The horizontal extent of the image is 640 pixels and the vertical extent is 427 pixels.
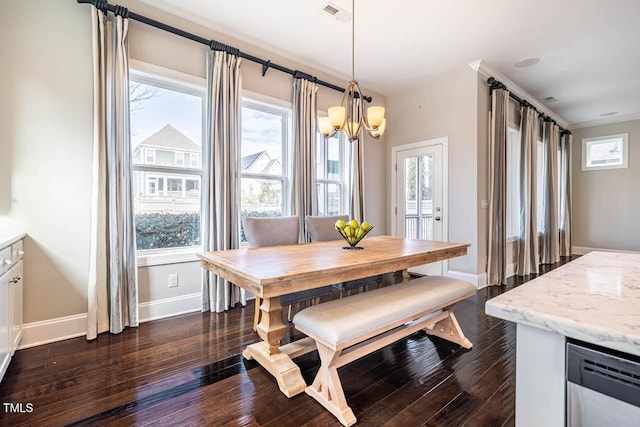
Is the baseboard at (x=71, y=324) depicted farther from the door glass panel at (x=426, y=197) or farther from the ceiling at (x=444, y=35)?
the door glass panel at (x=426, y=197)

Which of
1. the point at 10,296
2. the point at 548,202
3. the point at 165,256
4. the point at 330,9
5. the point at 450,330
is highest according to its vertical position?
the point at 330,9

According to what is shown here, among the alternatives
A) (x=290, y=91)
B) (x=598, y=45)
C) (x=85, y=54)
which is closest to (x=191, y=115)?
(x=85, y=54)

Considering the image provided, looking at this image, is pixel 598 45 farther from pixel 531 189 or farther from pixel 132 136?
pixel 132 136

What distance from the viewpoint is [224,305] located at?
312 centimetres

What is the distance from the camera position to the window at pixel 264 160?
141 inches

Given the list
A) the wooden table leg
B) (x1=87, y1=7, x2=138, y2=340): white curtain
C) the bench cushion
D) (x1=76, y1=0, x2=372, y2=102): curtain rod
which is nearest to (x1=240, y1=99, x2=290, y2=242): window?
(x1=76, y1=0, x2=372, y2=102): curtain rod

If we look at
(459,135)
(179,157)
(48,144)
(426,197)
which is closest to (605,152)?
(459,135)

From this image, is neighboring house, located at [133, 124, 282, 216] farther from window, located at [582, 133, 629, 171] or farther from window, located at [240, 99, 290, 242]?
window, located at [582, 133, 629, 171]

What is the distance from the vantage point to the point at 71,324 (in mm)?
2484

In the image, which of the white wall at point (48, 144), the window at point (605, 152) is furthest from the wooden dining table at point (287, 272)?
the window at point (605, 152)

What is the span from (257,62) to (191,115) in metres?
0.97

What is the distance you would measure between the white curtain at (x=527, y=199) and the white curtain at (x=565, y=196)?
2127 millimetres

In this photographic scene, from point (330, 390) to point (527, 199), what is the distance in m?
4.58

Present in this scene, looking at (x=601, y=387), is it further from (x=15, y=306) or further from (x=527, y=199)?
(x=527, y=199)
